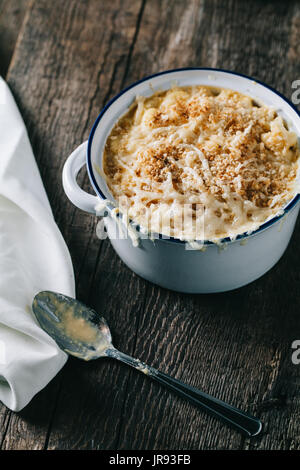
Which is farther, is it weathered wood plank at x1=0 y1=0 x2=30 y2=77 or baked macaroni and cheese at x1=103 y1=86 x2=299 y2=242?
weathered wood plank at x1=0 y1=0 x2=30 y2=77

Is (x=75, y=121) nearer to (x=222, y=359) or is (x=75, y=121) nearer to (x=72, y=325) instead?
(x=72, y=325)

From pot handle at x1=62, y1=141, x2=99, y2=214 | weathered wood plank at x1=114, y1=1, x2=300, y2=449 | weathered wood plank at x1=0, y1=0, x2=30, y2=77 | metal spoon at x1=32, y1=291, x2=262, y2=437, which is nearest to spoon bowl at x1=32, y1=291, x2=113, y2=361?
metal spoon at x1=32, y1=291, x2=262, y2=437

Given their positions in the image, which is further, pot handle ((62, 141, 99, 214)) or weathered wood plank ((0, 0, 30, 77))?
weathered wood plank ((0, 0, 30, 77))

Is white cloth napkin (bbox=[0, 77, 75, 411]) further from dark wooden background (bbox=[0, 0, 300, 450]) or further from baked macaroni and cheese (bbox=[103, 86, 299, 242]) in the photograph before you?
baked macaroni and cheese (bbox=[103, 86, 299, 242])

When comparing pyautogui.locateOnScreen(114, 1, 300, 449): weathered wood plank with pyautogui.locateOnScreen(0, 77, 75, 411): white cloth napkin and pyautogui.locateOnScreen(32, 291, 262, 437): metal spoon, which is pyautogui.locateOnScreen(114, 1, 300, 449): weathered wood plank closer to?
pyautogui.locateOnScreen(32, 291, 262, 437): metal spoon

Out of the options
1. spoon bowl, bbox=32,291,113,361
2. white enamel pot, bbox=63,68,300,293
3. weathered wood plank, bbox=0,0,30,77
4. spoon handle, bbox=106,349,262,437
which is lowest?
spoon handle, bbox=106,349,262,437

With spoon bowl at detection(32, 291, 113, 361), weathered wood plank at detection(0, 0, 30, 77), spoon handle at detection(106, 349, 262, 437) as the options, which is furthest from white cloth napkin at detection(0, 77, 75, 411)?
weathered wood plank at detection(0, 0, 30, 77)

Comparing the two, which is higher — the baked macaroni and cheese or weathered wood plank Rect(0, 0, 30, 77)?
weathered wood plank Rect(0, 0, 30, 77)

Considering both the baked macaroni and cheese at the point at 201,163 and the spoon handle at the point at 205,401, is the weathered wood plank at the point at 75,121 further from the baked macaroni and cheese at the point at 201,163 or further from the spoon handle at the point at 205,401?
the baked macaroni and cheese at the point at 201,163
